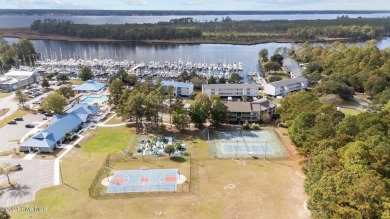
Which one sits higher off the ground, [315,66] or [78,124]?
[315,66]

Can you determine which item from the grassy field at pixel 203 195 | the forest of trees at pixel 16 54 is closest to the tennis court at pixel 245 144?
the grassy field at pixel 203 195

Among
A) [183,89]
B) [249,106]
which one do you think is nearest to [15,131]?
[183,89]

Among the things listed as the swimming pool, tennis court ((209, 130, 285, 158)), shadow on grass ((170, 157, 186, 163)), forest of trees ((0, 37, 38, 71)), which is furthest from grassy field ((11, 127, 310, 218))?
forest of trees ((0, 37, 38, 71))

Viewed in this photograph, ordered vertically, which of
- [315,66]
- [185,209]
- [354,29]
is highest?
[354,29]

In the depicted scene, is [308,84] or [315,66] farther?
[315,66]

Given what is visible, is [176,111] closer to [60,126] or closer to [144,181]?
[144,181]

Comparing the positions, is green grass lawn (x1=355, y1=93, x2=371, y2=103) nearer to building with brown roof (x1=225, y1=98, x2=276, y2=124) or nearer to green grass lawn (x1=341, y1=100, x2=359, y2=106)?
green grass lawn (x1=341, y1=100, x2=359, y2=106)

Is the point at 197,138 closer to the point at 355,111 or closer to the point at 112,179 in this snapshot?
the point at 112,179

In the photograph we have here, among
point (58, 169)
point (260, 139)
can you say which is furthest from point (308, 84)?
point (58, 169)
